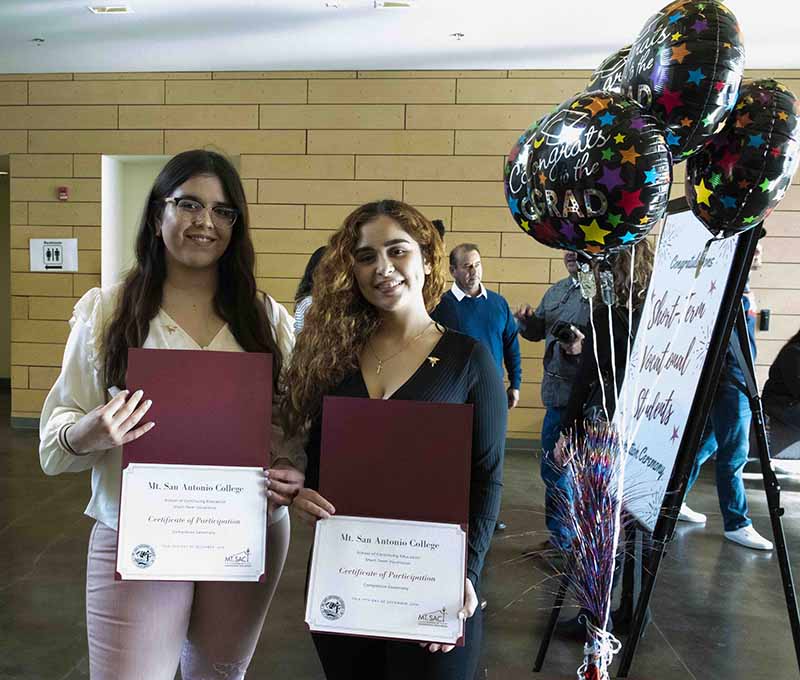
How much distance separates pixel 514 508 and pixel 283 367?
3.19 meters

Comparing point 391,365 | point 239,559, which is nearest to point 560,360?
point 391,365

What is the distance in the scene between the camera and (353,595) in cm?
107

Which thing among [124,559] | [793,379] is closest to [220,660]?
[124,559]

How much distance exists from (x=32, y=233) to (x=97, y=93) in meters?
1.45

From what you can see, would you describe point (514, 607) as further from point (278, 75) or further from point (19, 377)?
point (19, 377)

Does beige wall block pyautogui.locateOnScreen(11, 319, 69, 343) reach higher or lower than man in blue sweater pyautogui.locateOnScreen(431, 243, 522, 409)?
lower

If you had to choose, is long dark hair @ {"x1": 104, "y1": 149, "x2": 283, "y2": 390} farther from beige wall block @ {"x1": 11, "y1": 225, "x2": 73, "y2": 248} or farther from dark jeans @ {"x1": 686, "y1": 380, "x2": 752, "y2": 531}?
beige wall block @ {"x1": 11, "y1": 225, "x2": 73, "y2": 248}

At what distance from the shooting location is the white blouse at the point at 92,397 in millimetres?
1207

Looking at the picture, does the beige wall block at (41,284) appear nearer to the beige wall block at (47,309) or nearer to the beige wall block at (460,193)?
the beige wall block at (47,309)

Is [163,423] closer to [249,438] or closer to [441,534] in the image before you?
[249,438]

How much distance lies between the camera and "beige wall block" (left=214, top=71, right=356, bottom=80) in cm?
578

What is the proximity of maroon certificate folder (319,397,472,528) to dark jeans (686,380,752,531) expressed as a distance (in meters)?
2.87

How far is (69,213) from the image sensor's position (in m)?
6.07

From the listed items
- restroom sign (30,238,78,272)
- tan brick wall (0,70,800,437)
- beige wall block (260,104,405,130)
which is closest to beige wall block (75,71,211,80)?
tan brick wall (0,70,800,437)
